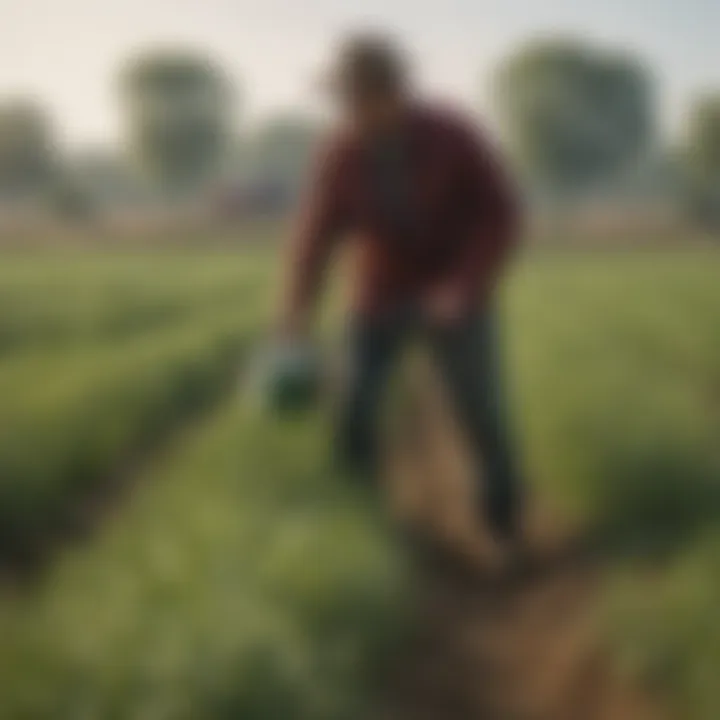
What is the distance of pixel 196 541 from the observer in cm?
107

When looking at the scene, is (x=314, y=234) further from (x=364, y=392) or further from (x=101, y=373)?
(x=101, y=373)

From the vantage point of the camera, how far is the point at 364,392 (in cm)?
113

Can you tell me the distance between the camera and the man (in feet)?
3.39

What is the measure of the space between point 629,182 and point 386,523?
377 mm

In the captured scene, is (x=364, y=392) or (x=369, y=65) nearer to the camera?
(x=369, y=65)

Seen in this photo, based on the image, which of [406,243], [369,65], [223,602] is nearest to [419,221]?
[406,243]

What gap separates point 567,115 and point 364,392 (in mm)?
305

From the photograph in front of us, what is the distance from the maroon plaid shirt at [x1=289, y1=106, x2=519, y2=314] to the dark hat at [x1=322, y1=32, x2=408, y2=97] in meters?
0.04

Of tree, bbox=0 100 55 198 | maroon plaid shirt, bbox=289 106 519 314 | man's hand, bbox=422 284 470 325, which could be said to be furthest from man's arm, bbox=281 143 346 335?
Answer: tree, bbox=0 100 55 198

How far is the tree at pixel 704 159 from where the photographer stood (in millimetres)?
1078

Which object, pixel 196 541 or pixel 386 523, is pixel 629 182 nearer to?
pixel 386 523

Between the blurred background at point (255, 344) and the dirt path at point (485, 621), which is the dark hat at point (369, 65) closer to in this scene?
the blurred background at point (255, 344)

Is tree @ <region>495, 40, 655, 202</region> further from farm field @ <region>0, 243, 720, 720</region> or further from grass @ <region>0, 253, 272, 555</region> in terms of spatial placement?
grass @ <region>0, 253, 272, 555</region>

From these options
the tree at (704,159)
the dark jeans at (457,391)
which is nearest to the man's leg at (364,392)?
the dark jeans at (457,391)
